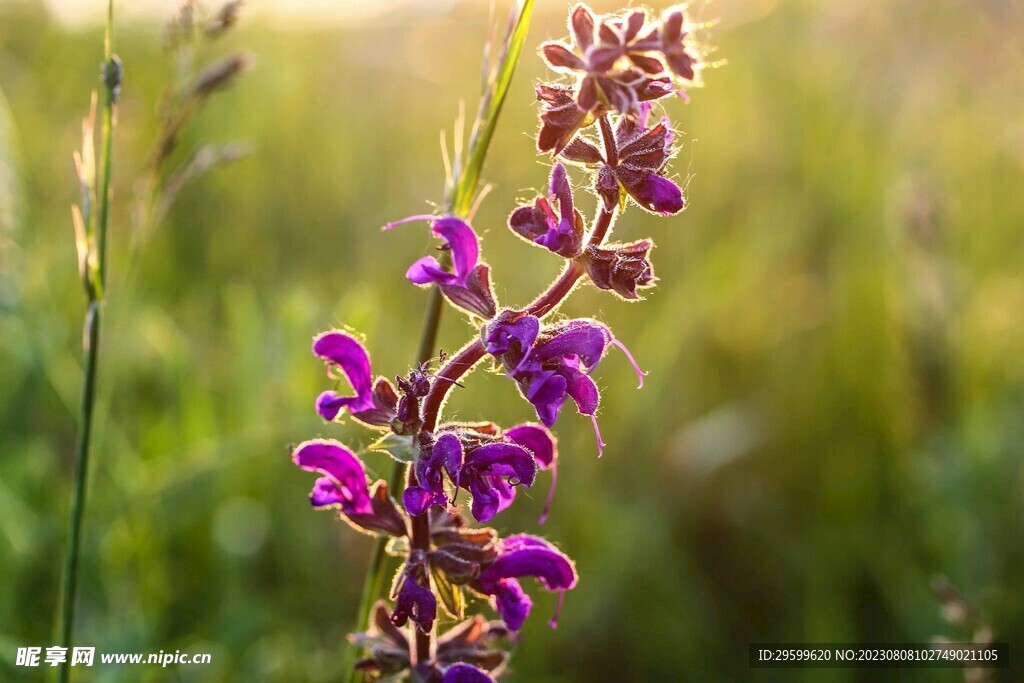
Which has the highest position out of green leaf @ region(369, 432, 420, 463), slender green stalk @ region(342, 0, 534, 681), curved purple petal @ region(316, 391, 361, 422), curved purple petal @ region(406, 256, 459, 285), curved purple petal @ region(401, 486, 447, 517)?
slender green stalk @ region(342, 0, 534, 681)

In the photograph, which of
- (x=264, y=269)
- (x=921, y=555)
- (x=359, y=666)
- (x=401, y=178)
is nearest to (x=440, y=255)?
(x=359, y=666)

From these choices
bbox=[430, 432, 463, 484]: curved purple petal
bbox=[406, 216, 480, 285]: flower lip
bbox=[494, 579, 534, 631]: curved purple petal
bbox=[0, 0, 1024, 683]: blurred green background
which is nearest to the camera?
bbox=[430, 432, 463, 484]: curved purple petal

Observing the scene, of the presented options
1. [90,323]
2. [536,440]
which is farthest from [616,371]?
[90,323]

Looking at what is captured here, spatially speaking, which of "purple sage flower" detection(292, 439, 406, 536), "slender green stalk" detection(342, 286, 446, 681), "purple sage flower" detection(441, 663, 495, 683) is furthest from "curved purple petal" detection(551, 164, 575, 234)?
"purple sage flower" detection(441, 663, 495, 683)

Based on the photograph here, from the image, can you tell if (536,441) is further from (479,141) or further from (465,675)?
(479,141)

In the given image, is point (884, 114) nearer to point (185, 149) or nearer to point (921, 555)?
point (921, 555)

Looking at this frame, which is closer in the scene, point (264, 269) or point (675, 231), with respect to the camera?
point (264, 269)

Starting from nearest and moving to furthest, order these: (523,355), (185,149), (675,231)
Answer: (523,355) < (675,231) < (185,149)

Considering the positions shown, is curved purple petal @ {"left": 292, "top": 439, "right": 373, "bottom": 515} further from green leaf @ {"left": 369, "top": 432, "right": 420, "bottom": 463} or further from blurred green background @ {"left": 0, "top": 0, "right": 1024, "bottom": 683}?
blurred green background @ {"left": 0, "top": 0, "right": 1024, "bottom": 683}
